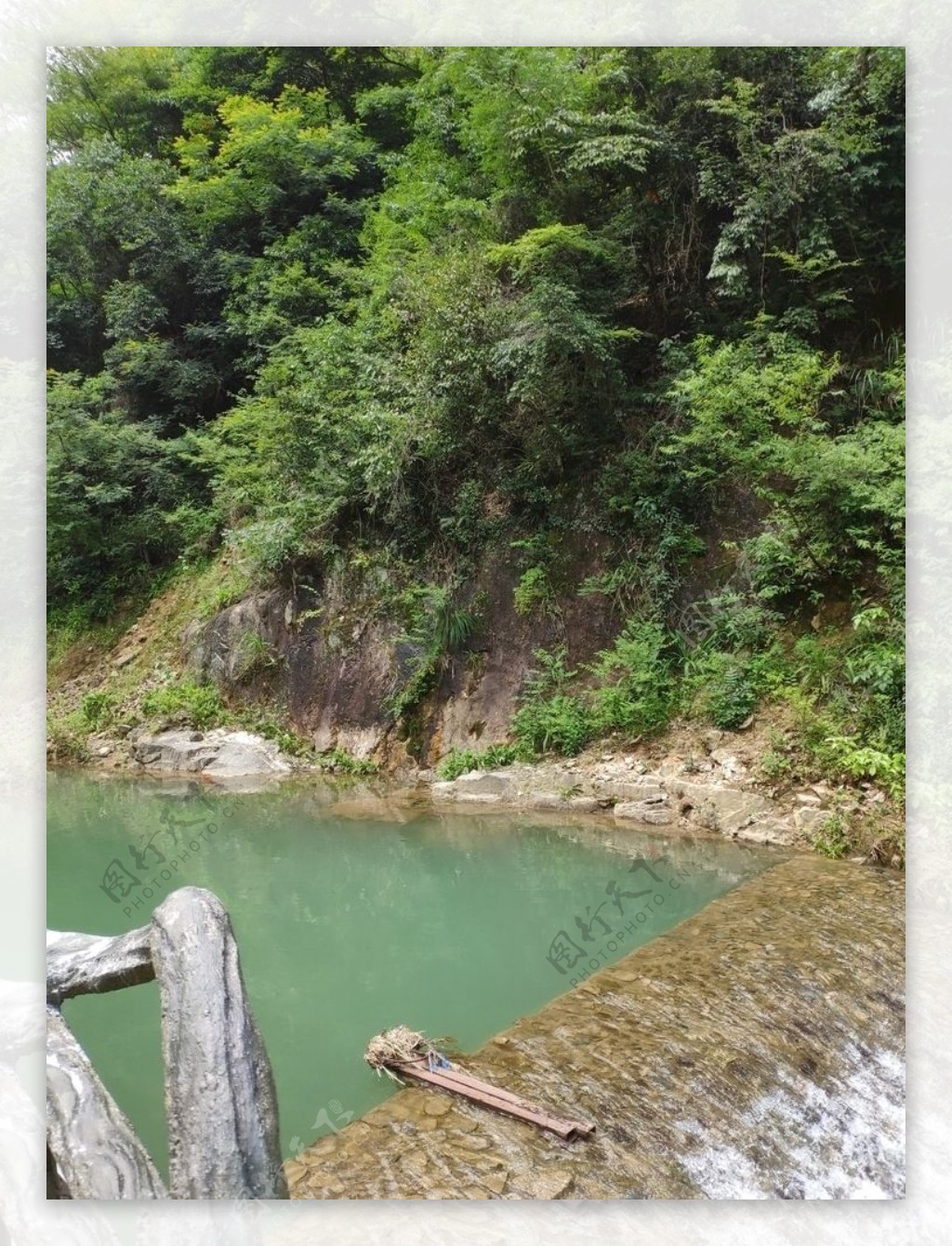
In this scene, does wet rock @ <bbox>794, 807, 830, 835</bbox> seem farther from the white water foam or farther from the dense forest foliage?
the white water foam

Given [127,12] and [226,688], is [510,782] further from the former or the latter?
[127,12]

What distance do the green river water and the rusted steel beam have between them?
0.55 feet

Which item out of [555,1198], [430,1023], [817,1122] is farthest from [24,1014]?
[817,1122]

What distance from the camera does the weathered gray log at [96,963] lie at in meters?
1.75

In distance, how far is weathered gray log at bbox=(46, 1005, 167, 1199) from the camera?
1.65 m

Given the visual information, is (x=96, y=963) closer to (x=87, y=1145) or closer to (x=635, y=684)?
(x=87, y=1145)

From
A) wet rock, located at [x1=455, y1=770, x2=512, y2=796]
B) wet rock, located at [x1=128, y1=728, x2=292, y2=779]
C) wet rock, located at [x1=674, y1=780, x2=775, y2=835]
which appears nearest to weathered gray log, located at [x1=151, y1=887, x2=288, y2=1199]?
wet rock, located at [x1=674, y1=780, x2=775, y2=835]

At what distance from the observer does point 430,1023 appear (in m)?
3.46

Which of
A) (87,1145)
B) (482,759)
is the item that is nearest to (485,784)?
(482,759)

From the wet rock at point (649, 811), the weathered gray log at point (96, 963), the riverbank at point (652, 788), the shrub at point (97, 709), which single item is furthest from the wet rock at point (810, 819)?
the shrub at point (97, 709)

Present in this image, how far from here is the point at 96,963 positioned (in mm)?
1808

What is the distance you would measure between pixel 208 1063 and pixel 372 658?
6.89 m

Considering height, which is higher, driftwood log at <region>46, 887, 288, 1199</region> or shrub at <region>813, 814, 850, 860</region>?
driftwood log at <region>46, 887, 288, 1199</region>

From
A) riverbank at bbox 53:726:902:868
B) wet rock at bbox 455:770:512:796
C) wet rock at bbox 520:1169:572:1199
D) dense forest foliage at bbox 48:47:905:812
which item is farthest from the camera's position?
wet rock at bbox 455:770:512:796
